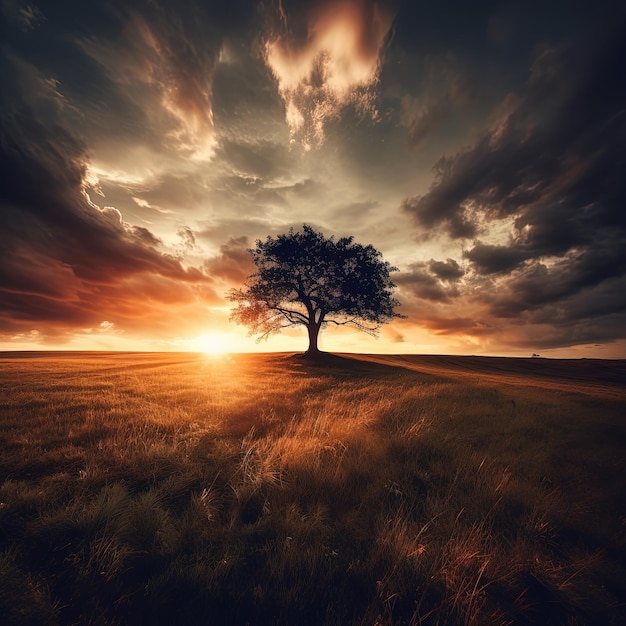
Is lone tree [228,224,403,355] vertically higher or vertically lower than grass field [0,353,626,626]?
higher

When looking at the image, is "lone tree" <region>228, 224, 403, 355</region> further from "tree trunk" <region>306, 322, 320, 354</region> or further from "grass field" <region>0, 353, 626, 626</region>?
"grass field" <region>0, 353, 626, 626</region>

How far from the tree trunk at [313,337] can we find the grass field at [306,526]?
22882mm

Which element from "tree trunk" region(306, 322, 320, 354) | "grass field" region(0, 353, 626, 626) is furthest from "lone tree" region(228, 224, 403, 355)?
"grass field" region(0, 353, 626, 626)

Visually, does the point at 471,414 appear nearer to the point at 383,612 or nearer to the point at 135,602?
the point at 383,612

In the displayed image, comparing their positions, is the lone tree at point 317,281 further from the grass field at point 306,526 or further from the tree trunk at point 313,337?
the grass field at point 306,526

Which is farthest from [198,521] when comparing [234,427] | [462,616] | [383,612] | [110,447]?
[234,427]

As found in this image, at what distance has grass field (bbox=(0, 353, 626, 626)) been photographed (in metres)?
2.05

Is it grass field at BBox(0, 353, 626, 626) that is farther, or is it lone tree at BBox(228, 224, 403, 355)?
lone tree at BBox(228, 224, 403, 355)

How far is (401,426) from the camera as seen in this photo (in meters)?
6.31

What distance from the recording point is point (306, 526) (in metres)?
2.77

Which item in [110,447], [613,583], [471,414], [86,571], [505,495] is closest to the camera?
[86,571]

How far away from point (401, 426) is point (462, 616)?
436cm

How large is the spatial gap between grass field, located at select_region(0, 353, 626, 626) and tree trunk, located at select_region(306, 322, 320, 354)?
901 inches

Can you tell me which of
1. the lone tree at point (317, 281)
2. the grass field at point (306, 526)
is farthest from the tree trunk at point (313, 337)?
the grass field at point (306, 526)
